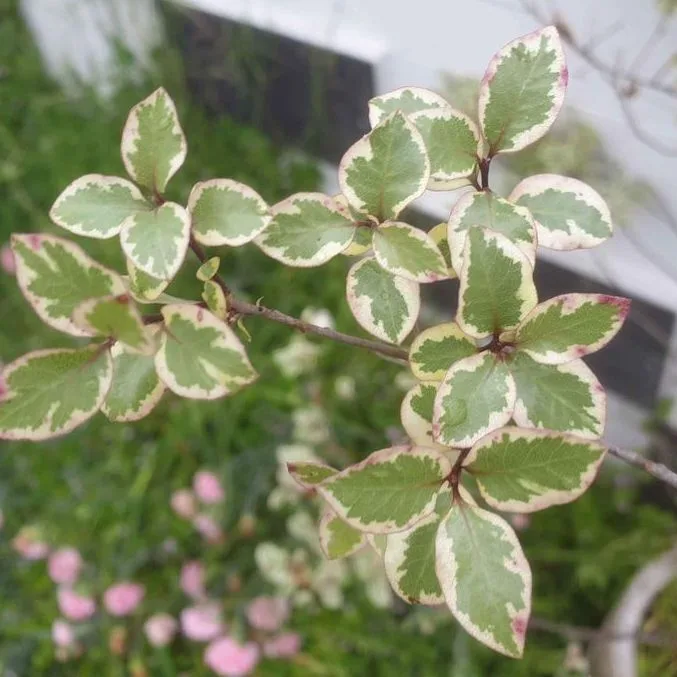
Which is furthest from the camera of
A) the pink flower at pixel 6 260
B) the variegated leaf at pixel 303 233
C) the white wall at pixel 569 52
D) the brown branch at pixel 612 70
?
the pink flower at pixel 6 260

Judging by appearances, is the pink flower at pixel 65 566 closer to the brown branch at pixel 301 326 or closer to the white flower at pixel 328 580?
the white flower at pixel 328 580

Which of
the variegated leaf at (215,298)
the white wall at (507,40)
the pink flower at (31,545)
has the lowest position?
the pink flower at (31,545)

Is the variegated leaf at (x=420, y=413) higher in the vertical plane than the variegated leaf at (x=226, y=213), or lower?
lower

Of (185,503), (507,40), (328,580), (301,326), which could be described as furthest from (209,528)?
(301,326)

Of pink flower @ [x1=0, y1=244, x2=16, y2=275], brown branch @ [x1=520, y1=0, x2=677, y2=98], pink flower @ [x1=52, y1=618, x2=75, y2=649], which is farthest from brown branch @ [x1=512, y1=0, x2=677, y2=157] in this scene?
pink flower @ [x1=0, y1=244, x2=16, y2=275]

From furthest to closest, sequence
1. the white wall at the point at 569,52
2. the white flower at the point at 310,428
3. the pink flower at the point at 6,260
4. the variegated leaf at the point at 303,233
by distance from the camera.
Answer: the pink flower at the point at 6,260, the white flower at the point at 310,428, the white wall at the point at 569,52, the variegated leaf at the point at 303,233

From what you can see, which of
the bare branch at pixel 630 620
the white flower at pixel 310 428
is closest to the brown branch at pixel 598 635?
the bare branch at pixel 630 620

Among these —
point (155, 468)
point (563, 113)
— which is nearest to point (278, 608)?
point (155, 468)

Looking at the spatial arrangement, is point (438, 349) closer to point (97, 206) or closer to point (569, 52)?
point (97, 206)
